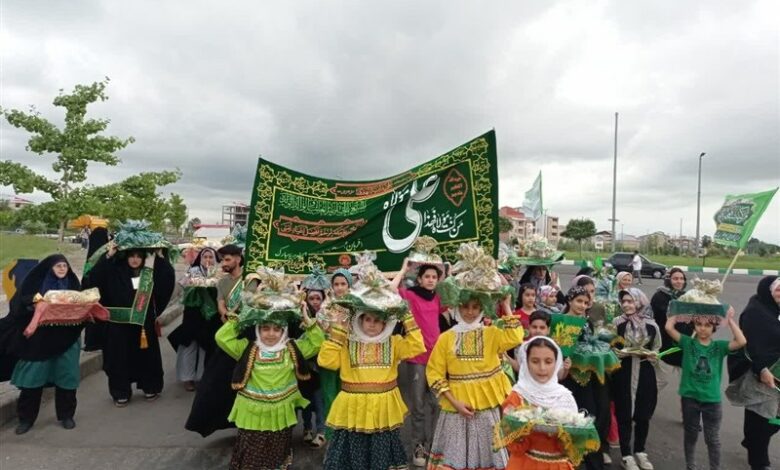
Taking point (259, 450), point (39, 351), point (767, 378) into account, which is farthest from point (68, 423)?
point (767, 378)

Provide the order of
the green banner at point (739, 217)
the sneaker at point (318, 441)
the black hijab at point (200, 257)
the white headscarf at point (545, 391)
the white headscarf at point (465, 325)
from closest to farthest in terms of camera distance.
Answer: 1. the white headscarf at point (545, 391)
2. the white headscarf at point (465, 325)
3. the sneaker at point (318, 441)
4. the green banner at point (739, 217)
5. the black hijab at point (200, 257)

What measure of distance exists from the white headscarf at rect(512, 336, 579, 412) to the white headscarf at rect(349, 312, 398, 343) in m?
0.98

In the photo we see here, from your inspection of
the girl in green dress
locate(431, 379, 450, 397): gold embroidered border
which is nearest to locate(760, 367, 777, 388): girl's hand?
locate(431, 379, 450, 397): gold embroidered border

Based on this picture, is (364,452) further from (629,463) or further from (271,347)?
(629,463)

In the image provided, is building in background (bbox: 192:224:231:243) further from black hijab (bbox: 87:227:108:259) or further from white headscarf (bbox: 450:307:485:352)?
white headscarf (bbox: 450:307:485:352)

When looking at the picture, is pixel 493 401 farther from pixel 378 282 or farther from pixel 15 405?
pixel 15 405

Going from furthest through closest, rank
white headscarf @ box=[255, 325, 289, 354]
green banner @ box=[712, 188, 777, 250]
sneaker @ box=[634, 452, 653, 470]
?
green banner @ box=[712, 188, 777, 250] < sneaker @ box=[634, 452, 653, 470] < white headscarf @ box=[255, 325, 289, 354]

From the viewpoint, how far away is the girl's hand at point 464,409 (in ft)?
11.0

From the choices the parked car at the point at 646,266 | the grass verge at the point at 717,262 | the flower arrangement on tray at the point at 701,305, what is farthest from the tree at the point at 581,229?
the flower arrangement on tray at the point at 701,305

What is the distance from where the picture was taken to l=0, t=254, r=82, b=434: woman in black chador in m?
4.68

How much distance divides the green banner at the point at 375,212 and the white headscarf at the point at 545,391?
6.70 feet

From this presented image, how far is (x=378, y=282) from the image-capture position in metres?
3.46

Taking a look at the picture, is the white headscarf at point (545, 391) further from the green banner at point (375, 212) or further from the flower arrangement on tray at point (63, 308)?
the flower arrangement on tray at point (63, 308)

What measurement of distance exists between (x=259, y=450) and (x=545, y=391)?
2168mm
